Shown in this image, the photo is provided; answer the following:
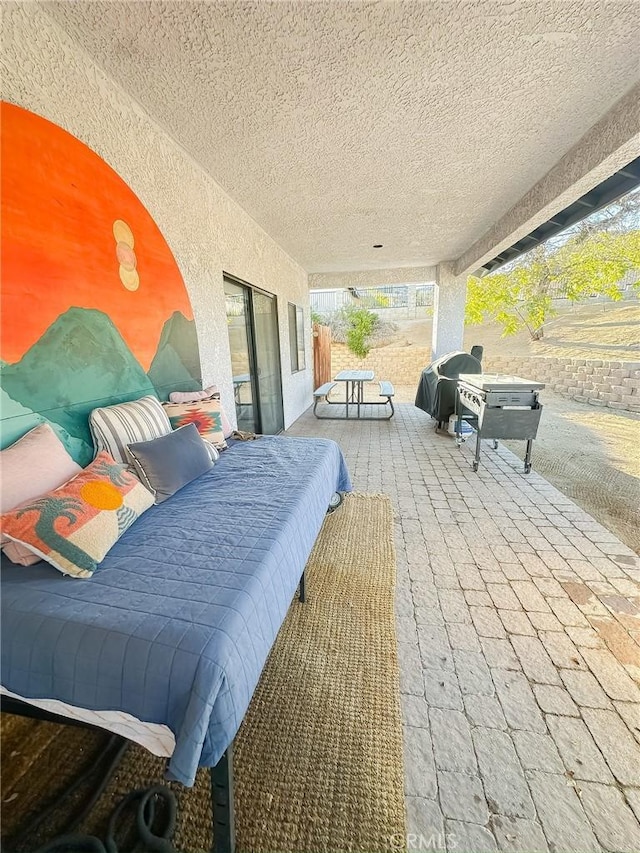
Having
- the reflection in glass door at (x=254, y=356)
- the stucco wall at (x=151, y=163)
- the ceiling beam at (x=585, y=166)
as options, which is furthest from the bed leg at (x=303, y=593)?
the ceiling beam at (x=585, y=166)

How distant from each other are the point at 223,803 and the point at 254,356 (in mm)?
3801

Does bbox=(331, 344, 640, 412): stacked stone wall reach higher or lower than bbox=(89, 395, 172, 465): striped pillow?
lower

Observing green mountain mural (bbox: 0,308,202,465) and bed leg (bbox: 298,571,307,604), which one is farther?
bed leg (bbox: 298,571,307,604)

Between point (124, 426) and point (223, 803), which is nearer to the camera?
point (223, 803)

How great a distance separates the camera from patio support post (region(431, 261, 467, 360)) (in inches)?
265

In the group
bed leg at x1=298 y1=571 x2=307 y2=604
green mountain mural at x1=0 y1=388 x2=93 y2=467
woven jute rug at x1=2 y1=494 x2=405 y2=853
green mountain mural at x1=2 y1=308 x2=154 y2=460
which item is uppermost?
green mountain mural at x1=2 y1=308 x2=154 y2=460

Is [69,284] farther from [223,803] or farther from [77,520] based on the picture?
[223,803]

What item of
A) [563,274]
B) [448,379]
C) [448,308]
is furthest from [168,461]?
[563,274]

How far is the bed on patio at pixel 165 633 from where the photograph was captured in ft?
2.77

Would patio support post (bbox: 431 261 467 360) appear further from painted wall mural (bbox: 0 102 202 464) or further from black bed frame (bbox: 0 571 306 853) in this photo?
black bed frame (bbox: 0 571 306 853)

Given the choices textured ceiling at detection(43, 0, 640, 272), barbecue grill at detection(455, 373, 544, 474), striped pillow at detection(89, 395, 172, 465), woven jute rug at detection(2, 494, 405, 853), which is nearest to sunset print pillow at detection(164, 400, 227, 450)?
striped pillow at detection(89, 395, 172, 465)

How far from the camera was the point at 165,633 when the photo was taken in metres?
0.90

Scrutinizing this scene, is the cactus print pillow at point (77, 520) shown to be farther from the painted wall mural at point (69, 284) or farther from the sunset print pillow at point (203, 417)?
the sunset print pillow at point (203, 417)

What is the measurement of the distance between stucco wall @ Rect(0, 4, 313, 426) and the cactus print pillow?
1.67 metres
